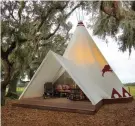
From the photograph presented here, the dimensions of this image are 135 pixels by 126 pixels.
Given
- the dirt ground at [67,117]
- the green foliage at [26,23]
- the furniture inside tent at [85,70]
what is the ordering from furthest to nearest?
the green foliage at [26,23]
the furniture inside tent at [85,70]
the dirt ground at [67,117]

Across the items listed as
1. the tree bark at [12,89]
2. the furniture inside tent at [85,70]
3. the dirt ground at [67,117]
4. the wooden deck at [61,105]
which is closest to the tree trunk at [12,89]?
the tree bark at [12,89]

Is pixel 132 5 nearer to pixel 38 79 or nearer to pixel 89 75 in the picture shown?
pixel 89 75

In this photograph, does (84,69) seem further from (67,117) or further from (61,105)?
(67,117)

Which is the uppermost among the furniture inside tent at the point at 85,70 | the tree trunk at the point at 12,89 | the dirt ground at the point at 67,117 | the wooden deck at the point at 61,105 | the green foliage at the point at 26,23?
the green foliage at the point at 26,23

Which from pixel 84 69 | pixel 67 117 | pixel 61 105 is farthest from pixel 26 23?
pixel 67 117

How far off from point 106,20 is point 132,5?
1.05 m

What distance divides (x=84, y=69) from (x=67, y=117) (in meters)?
2.12

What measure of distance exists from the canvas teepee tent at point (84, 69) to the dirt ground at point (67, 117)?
719mm

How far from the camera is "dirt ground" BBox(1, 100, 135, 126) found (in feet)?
18.0

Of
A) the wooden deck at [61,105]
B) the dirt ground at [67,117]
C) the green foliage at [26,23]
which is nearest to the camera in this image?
the dirt ground at [67,117]

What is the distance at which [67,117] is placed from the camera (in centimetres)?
601

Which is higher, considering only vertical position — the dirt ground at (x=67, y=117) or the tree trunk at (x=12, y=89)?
the dirt ground at (x=67, y=117)

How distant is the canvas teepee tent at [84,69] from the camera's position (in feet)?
24.2

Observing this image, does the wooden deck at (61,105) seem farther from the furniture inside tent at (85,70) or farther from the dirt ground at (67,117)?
the furniture inside tent at (85,70)
